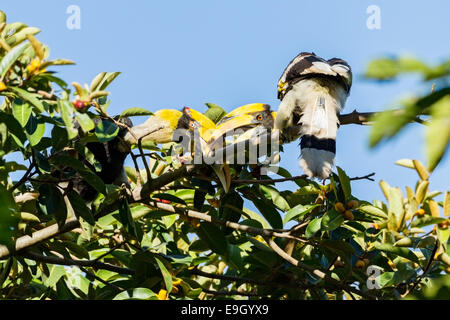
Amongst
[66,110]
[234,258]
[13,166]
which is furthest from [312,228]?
[13,166]

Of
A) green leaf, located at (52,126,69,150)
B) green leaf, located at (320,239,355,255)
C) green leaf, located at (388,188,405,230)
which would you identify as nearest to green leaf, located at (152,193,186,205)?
green leaf, located at (52,126,69,150)

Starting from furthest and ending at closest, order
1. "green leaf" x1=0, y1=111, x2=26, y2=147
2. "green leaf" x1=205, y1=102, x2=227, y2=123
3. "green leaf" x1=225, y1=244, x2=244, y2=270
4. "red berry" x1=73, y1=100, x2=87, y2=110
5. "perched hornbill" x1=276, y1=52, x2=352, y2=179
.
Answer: "green leaf" x1=205, y1=102, x2=227, y2=123 → "perched hornbill" x1=276, y1=52, x2=352, y2=179 → "green leaf" x1=225, y1=244, x2=244, y2=270 → "green leaf" x1=0, y1=111, x2=26, y2=147 → "red berry" x1=73, y1=100, x2=87, y2=110

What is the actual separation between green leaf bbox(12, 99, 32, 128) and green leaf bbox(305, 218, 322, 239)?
4.78 ft

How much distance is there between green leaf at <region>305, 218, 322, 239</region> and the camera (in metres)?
2.79

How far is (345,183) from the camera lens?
9.33 feet

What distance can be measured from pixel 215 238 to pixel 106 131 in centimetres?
89

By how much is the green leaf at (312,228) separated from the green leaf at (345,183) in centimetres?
20

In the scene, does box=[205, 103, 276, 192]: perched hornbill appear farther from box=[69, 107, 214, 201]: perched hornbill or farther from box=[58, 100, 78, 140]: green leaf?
box=[58, 100, 78, 140]: green leaf

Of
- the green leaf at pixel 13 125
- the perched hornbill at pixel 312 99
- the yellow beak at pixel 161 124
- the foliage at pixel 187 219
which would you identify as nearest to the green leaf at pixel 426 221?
the foliage at pixel 187 219

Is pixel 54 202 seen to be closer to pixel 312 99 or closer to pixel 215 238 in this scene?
pixel 215 238

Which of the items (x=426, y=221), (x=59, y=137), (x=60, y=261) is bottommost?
(x=60, y=261)

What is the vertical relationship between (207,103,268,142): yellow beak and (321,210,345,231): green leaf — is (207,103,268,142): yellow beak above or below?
above

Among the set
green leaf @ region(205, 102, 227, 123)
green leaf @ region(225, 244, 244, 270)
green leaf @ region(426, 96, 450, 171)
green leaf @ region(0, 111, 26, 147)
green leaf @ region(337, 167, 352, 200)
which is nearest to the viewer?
green leaf @ region(426, 96, 450, 171)

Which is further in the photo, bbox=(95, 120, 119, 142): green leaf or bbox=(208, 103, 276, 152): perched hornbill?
bbox=(208, 103, 276, 152): perched hornbill
